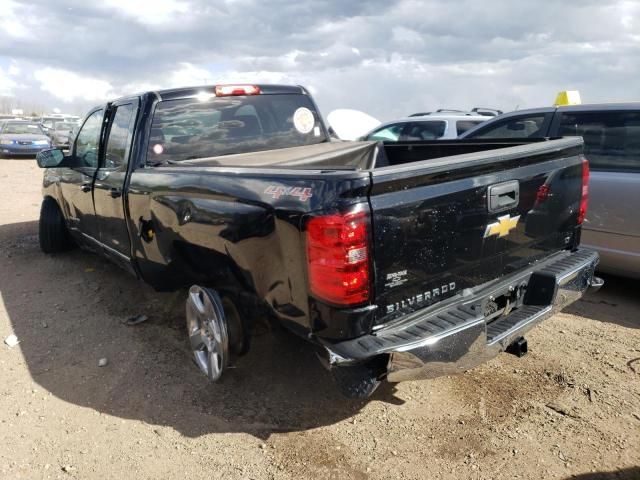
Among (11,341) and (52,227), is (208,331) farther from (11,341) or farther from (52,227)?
(52,227)

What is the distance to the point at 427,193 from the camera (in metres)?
2.40

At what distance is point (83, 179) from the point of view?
480 centimetres

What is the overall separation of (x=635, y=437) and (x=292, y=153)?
9.41 ft

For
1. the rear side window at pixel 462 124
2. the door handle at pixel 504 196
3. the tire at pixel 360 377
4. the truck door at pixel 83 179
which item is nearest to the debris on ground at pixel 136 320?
the truck door at pixel 83 179

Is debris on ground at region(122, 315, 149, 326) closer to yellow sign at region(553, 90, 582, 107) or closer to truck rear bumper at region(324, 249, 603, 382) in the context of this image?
truck rear bumper at region(324, 249, 603, 382)

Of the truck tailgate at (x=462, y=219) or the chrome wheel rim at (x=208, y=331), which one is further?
the chrome wheel rim at (x=208, y=331)

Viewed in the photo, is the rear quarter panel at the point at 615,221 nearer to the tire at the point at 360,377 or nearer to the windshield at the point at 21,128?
the tire at the point at 360,377

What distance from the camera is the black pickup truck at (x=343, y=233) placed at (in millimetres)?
2262

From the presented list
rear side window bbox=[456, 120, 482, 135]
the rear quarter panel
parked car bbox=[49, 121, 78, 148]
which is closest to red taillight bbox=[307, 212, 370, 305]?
the rear quarter panel

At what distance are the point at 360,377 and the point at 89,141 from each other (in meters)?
3.98

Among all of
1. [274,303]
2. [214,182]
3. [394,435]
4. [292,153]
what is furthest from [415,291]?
[292,153]

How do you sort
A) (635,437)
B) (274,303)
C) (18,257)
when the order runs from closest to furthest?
(274,303) < (635,437) < (18,257)

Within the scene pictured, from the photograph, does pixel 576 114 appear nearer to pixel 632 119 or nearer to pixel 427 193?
pixel 632 119

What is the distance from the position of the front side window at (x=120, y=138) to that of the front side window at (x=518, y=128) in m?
3.69
